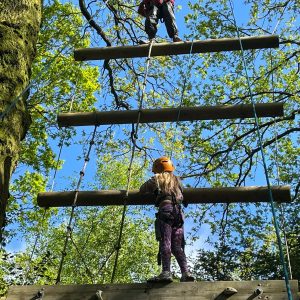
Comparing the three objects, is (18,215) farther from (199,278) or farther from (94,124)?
(94,124)

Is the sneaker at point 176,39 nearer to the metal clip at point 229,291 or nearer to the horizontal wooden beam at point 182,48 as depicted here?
the horizontal wooden beam at point 182,48

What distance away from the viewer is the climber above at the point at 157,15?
20.7 feet

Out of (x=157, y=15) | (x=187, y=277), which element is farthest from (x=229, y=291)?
(x=157, y=15)

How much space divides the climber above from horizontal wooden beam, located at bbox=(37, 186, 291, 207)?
9.26 ft

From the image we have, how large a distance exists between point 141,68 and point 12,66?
748cm

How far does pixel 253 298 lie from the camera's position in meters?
2.80

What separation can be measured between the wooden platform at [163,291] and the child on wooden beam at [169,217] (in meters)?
0.53

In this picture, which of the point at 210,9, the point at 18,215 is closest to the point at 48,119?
the point at 18,215

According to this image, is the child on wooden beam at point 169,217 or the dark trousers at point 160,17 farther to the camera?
the dark trousers at point 160,17

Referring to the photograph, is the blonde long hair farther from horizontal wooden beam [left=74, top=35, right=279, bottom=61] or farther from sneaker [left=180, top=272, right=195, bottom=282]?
horizontal wooden beam [left=74, top=35, right=279, bottom=61]

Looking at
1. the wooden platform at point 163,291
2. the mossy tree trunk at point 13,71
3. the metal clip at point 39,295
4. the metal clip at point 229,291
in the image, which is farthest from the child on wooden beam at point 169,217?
the mossy tree trunk at point 13,71

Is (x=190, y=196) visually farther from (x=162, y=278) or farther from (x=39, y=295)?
(x=39, y=295)

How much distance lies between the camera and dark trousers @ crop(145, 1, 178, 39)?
6297 mm

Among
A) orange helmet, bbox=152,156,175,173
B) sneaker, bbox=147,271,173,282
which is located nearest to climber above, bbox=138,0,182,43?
orange helmet, bbox=152,156,175,173
